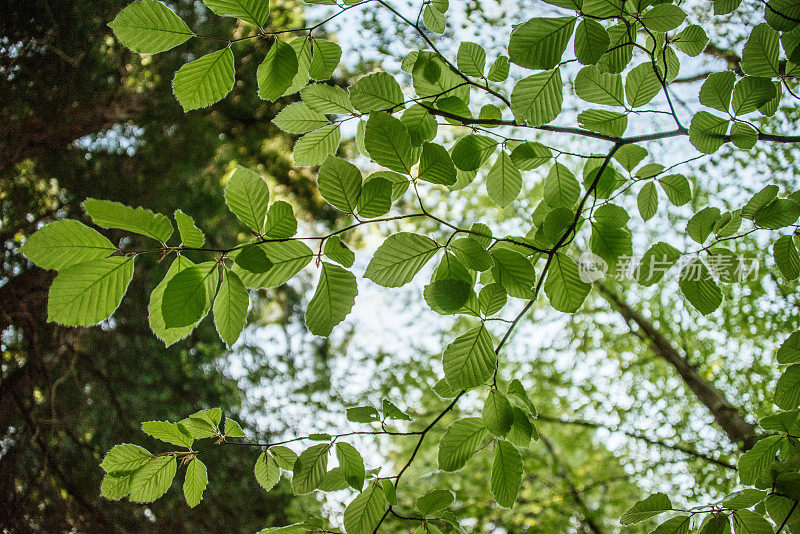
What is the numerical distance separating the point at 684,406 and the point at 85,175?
133 inches

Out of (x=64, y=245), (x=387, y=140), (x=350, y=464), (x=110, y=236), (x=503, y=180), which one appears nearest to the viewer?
(x=64, y=245)

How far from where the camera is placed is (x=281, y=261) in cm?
49

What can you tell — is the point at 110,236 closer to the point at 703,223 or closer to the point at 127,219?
the point at 127,219

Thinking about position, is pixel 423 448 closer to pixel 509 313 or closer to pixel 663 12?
pixel 509 313

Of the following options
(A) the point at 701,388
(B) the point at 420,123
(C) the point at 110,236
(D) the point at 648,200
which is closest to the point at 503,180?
(B) the point at 420,123

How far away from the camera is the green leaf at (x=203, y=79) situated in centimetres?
48

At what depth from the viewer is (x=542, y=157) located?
0.70 m

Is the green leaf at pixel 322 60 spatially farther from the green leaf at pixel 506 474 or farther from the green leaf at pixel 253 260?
the green leaf at pixel 506 474

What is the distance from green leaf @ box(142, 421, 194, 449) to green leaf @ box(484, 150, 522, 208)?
1.71ft

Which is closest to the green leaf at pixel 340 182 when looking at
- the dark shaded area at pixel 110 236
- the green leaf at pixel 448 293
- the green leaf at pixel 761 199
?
the green leaf at pixel 448 293

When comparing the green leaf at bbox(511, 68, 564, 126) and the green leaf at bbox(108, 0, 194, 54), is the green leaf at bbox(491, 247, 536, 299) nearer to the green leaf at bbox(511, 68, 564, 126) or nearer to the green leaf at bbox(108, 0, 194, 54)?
the green leaf at bbox(511, 68, 564, 126)

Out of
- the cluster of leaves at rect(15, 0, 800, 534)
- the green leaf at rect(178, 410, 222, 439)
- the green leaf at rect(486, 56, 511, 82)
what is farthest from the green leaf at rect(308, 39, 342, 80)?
the green leaf at rect(178, 410, 222, 439)

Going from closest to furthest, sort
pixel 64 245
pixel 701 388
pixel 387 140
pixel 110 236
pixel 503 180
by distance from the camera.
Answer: pixel 64 245, pixel 387 140, pixel 503 180, pixel 110 236, pixel 701 388

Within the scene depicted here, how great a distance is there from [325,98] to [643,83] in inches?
16.8
